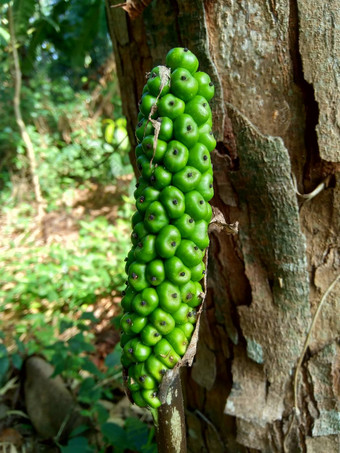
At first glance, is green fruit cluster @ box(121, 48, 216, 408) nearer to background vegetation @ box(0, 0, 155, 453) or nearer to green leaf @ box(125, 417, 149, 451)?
background vegetation @ box(0, 0, 155, 453)

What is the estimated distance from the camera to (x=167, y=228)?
3.08ft

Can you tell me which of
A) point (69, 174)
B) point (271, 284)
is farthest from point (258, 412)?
point (69, 174)

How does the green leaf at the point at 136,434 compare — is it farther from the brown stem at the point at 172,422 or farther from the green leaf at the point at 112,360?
the brown stem at the point at 172,422

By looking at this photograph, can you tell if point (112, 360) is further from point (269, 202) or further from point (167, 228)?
point (167, 228)

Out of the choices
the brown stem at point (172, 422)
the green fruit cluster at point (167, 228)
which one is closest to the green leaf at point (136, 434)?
the brown stem at point (172, 422)

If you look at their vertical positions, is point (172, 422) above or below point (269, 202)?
below

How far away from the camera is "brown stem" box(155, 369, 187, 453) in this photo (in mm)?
1000

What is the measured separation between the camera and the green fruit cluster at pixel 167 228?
94cm

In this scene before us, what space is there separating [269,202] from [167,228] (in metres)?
0.55

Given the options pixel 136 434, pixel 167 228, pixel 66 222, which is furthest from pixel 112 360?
pixel 66 222

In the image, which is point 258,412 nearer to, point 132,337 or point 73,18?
point 132,337

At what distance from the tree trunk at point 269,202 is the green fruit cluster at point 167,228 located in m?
0.37

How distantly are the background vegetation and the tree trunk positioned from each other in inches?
33.1

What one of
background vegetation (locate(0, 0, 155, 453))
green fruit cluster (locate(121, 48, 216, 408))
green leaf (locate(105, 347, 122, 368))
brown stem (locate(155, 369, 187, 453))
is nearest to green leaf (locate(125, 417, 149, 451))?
background vegetation (locate(0, 0, 155, 453))
